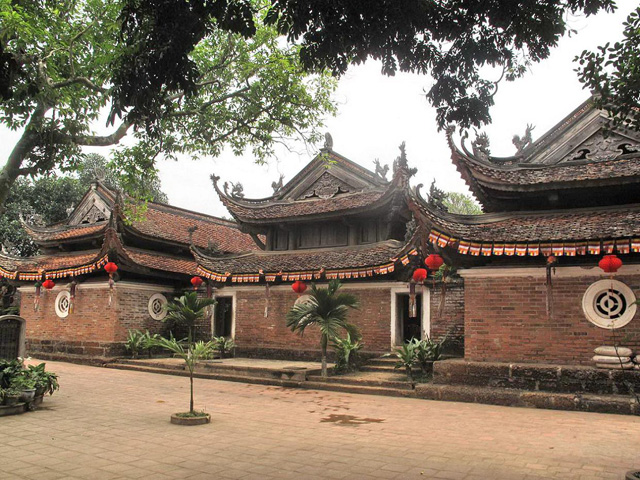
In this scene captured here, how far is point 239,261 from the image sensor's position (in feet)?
59.5

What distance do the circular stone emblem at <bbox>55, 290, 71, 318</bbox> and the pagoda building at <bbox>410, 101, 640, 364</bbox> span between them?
1384 centimetres

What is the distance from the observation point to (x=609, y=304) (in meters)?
10.0

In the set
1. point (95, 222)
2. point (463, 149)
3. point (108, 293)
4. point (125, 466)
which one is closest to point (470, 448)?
point (125, 466)

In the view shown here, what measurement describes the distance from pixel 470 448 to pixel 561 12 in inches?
201

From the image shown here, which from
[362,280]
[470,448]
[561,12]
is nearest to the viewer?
[561,12]

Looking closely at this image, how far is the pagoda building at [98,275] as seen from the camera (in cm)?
1773

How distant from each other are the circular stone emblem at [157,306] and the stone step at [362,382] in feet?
27.0

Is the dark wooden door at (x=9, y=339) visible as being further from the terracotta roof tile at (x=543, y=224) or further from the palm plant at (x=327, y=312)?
the terracotta roof tile at (x=543, y=224)

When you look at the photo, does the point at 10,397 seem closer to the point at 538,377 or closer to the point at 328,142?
the point at 538,377

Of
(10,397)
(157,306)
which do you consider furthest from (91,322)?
(10,397)

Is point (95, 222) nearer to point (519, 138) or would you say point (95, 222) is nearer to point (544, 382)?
point (519, 138)

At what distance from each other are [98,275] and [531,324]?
1434 cm

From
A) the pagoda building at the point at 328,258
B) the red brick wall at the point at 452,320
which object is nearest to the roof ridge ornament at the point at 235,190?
the pagoda building at the point at 328,258

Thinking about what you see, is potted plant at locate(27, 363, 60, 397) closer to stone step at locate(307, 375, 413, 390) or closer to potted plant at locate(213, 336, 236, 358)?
stone step at locate(307, 375, 413, 390)
